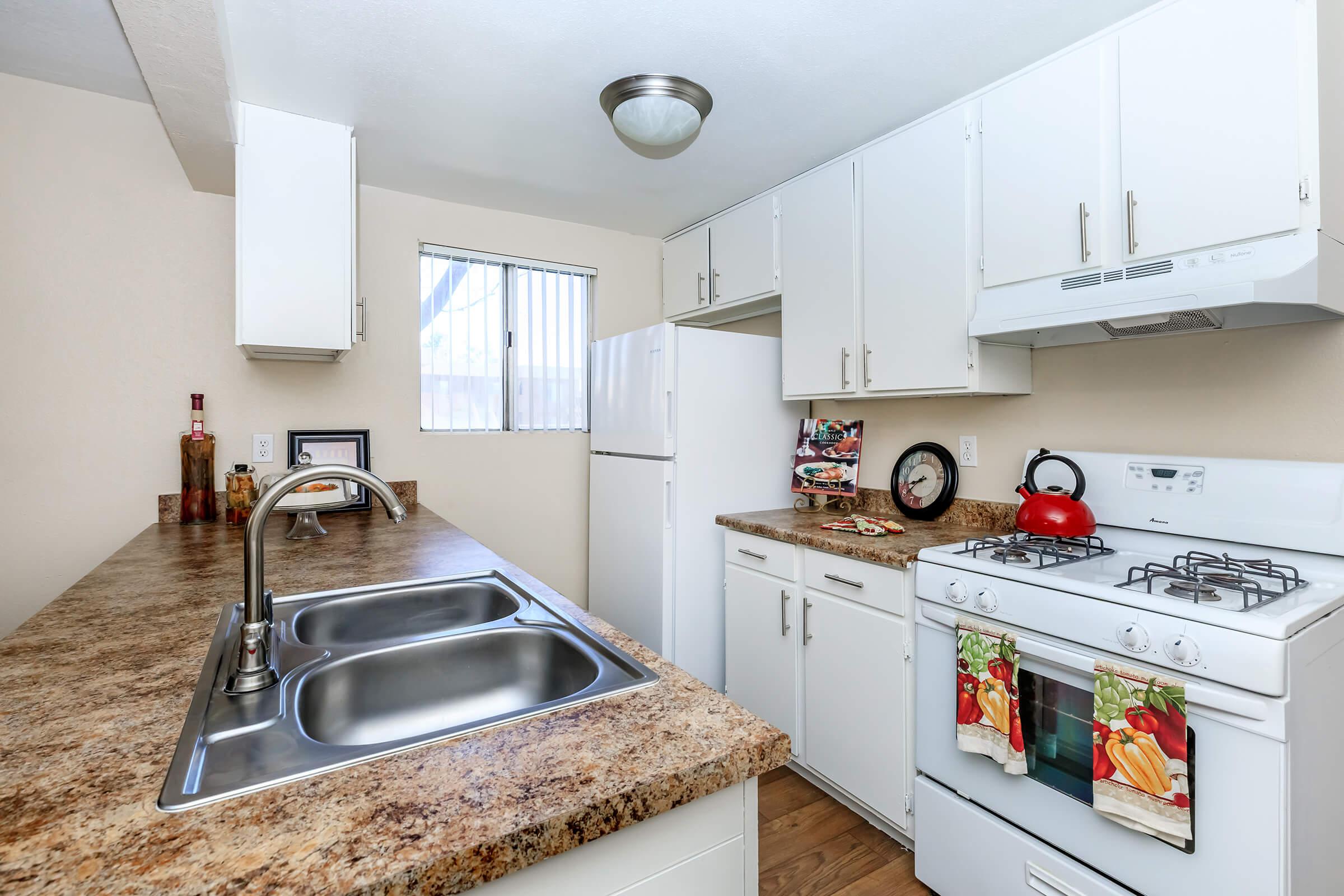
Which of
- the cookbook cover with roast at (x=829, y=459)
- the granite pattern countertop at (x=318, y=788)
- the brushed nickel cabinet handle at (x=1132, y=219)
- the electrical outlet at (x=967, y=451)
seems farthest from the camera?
the cookbook cover with roast at (x=829, y=459)

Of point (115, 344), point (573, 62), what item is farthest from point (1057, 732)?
point (115, 344)

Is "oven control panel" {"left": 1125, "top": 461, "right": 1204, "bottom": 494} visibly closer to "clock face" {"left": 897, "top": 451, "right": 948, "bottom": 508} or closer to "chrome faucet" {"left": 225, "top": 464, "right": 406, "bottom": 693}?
"clock face" {"left": 897, "top": 451, "right": 948, "bottom": 508}

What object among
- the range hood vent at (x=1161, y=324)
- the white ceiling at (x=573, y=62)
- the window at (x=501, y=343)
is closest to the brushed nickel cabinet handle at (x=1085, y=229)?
the range hood vent at (x=1161, y=324)

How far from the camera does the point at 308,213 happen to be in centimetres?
212

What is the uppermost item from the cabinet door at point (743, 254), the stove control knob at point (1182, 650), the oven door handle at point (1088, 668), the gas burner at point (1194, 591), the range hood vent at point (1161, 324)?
the cabinet door at point (743, 254)

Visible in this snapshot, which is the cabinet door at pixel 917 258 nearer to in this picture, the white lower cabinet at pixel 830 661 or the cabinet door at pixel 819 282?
the cabinet door at pixel 819 282

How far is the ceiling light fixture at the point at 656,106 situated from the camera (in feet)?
6.22

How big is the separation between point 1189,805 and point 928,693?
1.95ft

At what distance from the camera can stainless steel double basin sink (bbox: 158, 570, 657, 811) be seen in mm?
670

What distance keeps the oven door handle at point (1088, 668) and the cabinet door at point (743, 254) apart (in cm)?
161

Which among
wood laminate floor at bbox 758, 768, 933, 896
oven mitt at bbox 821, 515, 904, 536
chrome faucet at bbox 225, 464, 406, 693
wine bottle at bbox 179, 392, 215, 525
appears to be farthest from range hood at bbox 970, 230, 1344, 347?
wine bottle at bbox 179, 392, 215, 525

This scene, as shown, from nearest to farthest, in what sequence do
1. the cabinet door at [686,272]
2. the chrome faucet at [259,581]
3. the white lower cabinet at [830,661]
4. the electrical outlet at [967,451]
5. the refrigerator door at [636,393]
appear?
the chrome faucet at [259,581]
the white lower cabinet at [830,661]
the electrical outlet at [967,451]
the refrigerator door at [636,393]
the cabinet door at [686,272]

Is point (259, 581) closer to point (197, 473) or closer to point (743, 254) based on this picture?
point (197, 473)

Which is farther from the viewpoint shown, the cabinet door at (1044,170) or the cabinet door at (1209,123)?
the cabinet door at (1044,170)
